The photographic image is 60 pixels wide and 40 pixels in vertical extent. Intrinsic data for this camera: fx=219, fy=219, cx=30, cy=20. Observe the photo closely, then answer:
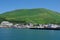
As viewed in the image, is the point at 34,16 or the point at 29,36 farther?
the point at 34,16

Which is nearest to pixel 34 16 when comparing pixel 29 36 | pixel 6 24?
pixel 6 24

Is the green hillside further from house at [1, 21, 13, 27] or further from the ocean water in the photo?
the ocean water

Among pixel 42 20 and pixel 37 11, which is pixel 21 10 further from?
pixel 42 20

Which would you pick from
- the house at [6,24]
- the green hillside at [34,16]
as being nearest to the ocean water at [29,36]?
the house at [6,24]

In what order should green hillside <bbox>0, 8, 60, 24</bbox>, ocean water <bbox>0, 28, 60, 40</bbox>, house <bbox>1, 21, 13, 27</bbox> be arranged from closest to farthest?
ocean water <bbox>0, 28, 60, 40</bbox> → house <bbox>1, 21, 13, 27</bbox> → green hillside <bbox>0, 8, 60, 24</bbox>

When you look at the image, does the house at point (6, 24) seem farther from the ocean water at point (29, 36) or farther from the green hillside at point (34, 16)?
the ocean water at point (29, 36)

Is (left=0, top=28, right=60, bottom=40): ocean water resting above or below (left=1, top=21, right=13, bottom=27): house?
above

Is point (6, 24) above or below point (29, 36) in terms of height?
below

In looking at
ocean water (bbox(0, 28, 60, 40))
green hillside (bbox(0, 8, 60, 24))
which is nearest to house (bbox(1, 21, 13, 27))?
green hillside (bbox(0, 8, 60, 24))

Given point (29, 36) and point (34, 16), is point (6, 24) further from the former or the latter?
point (29, 36)
